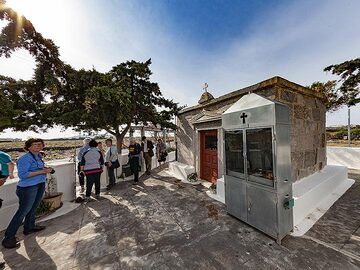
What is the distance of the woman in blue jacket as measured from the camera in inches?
123

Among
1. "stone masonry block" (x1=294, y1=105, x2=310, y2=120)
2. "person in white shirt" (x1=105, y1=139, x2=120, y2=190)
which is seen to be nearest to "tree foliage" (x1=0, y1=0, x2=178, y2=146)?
"person in white shirt" (x1=105, y1=139, x2=120, y2=190)

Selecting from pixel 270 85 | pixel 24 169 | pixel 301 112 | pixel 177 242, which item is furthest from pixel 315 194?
pixel 24 169

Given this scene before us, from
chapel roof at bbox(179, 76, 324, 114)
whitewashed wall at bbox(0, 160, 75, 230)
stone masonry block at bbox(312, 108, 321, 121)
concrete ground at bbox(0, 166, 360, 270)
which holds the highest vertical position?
chapel roof at bbox(179, 76, 324, 114)

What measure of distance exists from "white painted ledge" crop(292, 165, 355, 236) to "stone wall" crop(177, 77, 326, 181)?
0.27 meters

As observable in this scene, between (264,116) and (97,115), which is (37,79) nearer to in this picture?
Result: (97,115)

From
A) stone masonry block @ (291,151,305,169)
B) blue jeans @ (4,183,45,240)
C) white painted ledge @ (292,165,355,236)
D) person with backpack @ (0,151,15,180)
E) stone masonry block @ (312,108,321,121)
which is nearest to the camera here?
person with backpack @ (0,151,15,180)

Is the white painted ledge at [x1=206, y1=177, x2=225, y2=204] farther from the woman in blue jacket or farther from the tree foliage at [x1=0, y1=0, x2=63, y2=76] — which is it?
the tree foliage at [x1=0, y1=0, x2=63, y2=76]

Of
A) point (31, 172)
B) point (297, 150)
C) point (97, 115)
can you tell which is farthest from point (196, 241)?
point (97, 115)

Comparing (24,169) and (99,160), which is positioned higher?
(24,169)

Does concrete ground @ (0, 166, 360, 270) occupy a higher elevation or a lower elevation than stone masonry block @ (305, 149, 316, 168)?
lower

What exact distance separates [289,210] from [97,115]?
20.2 feet

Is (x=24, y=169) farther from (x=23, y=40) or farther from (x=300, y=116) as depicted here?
(x=300, y=116)

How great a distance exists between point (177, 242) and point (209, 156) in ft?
13.5

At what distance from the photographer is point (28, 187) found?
3252mm
